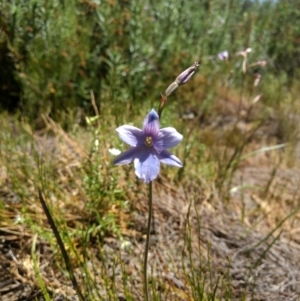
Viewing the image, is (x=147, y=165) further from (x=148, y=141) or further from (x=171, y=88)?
(x=171, y=88)

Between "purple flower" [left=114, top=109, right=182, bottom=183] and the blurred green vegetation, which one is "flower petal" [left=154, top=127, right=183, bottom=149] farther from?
the blurred green vegetation

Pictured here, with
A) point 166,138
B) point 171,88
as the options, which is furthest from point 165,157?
point 171,88

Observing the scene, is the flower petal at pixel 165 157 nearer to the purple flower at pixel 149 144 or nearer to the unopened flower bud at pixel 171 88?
the purple flower at pixel 149 144

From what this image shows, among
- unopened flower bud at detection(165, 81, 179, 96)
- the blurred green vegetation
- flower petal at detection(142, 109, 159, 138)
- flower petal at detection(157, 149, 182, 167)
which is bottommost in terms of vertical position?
flower petal at detection(157, 149, 182, 167)

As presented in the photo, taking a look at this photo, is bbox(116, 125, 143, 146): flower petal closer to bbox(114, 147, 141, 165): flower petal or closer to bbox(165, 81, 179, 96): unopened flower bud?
bbox(114, 147, 141, 165): flower petal

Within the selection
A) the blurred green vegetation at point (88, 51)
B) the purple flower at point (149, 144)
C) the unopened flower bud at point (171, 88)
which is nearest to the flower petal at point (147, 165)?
the purple flower at point (149, 144)

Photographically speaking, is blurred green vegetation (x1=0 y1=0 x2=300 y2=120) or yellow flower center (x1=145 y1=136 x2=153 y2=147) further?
blurred green vegetation (x1=0 y1=0 x2=300 y2=120)

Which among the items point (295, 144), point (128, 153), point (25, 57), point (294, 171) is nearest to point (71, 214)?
point (128, 153)

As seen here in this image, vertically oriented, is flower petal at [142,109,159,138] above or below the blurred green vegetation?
below

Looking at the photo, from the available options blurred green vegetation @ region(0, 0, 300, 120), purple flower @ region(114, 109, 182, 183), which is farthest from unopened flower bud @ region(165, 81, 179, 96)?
blurred green vegetation @ region(0, 0, 300, 120)
